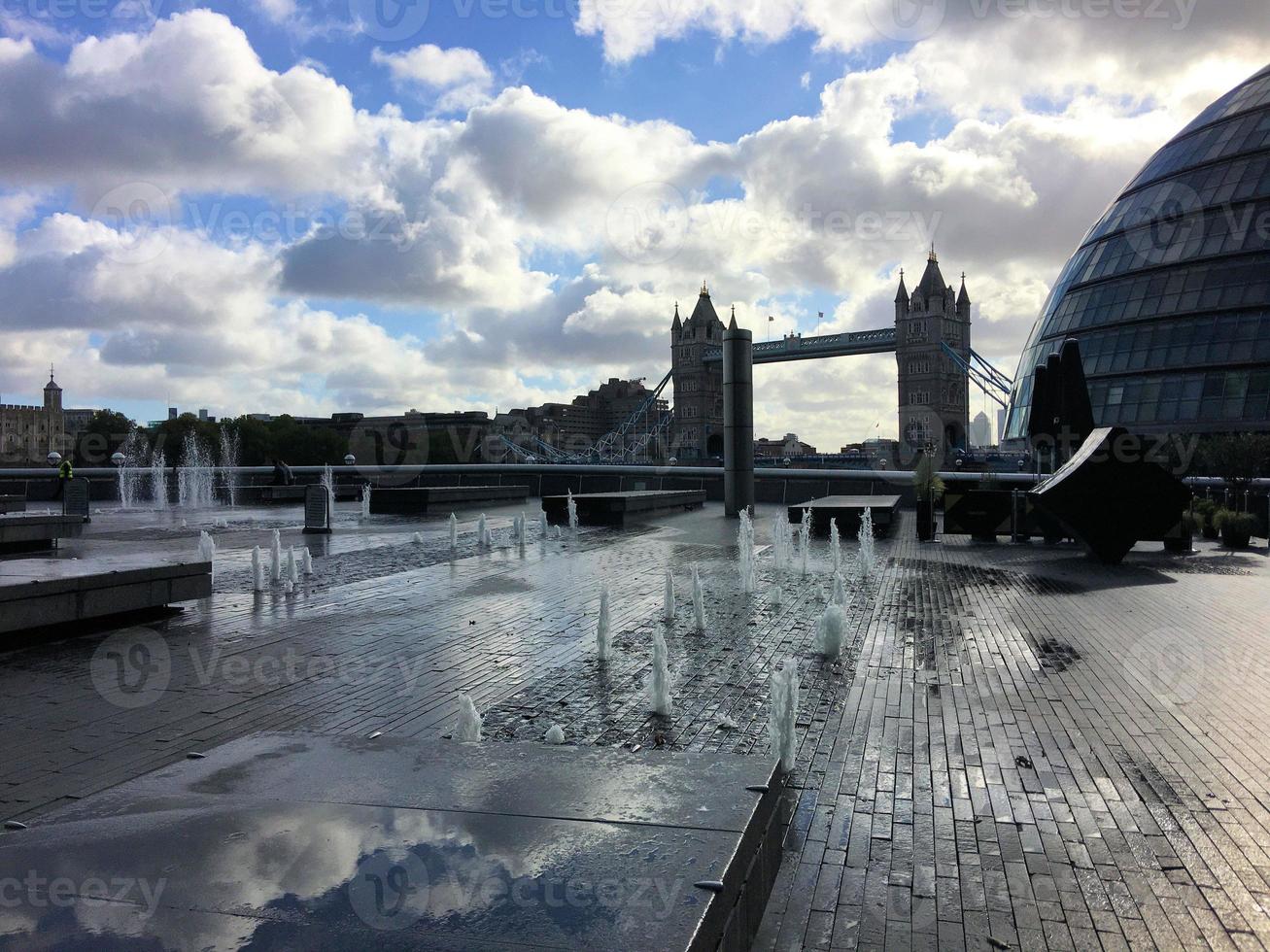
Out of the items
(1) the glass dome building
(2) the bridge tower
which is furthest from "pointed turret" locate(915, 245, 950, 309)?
(1) the glass dome building

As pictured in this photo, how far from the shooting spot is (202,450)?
70438mm

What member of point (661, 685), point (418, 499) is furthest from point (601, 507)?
point (661, 685)

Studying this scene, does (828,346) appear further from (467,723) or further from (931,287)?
(467,723)

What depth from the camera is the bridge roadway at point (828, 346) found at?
406 feet

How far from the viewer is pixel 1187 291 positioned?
37406 mm

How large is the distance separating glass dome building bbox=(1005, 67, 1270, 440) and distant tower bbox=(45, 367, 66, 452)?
13458 centimetres

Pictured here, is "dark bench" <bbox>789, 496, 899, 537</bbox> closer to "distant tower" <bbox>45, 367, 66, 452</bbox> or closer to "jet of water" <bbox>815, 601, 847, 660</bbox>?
"jet of water" <bbox>815, 601, 847, 660</bbox>

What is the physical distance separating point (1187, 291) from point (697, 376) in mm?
109182

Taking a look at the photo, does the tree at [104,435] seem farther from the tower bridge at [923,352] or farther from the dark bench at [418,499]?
the tower bridge at [923,352]

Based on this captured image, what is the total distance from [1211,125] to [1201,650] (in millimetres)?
44282

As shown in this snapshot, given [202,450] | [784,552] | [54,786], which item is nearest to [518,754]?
[54,786]

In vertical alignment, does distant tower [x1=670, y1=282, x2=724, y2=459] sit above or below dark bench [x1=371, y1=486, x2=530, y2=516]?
above

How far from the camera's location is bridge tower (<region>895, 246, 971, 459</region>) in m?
120

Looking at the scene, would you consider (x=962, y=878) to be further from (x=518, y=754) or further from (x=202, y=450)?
(x=202, y=450)
